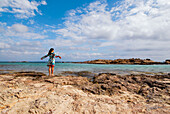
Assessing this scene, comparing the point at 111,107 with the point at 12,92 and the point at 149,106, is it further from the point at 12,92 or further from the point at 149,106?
the point at 12,92

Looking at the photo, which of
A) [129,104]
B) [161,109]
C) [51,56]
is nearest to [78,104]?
[129,104]

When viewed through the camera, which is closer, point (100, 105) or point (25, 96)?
point (100, 105)

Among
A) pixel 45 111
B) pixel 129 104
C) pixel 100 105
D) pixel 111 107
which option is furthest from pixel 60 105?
pixel 129 104

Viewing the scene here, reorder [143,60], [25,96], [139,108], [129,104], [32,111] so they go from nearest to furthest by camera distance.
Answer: [32,111]
[139,108]
[129,104]
[25,96]
[143,60]

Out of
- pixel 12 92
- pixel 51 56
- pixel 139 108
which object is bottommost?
pixel 139 108

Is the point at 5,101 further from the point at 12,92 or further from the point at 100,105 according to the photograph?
the point at 100,105

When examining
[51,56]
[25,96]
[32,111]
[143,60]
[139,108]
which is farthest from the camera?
[143,60]

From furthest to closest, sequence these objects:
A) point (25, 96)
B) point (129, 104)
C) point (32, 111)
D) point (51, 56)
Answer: point (51, 56) → point (25, 96) → point (129, 104) → point (32, 111)

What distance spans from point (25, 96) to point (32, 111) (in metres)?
1.11

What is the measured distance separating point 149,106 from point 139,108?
431 millimetres

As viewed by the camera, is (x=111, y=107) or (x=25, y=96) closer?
(x=111, y=107)

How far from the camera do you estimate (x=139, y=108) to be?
3.23 m

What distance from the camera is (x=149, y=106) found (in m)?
3.36

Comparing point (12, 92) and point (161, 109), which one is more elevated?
point (12, 92)
